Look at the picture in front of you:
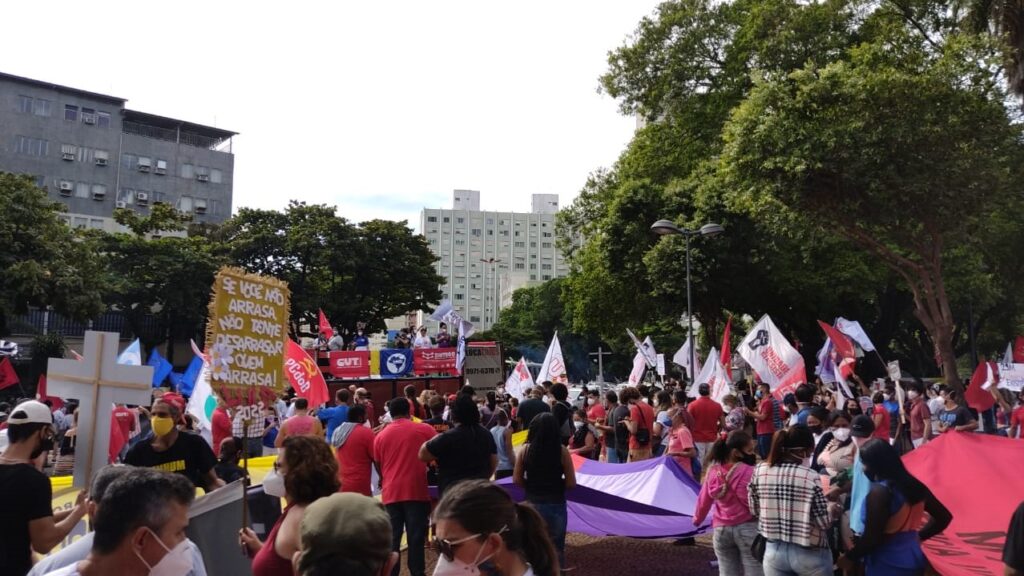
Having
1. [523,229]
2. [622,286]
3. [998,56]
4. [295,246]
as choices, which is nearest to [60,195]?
[295,246]

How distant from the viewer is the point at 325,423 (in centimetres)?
1220

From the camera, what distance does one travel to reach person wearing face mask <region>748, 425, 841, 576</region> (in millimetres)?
5148

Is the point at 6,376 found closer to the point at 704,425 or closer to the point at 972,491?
the point at 704,425

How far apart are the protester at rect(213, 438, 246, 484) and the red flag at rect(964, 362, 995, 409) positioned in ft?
43.2

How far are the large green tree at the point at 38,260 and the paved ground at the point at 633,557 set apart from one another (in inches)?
1132

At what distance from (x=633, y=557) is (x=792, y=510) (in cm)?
397

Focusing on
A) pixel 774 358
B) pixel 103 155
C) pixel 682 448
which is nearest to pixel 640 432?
pixel 682 448

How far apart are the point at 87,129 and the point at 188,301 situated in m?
25.0

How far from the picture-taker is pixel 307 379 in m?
13.2

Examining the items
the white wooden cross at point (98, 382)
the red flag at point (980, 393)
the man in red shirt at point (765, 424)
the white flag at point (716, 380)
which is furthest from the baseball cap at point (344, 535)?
the red flag at point (980, 393)

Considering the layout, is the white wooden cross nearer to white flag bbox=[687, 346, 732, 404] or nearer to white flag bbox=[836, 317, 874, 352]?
white flag bbox=[687, 346, 732, 404]

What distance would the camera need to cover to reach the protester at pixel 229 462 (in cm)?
856

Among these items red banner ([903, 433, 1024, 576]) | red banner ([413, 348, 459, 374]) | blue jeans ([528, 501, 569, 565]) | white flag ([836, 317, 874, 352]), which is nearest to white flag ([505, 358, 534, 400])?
red banner ([413, 348, 459, 374])

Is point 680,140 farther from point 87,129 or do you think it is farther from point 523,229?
point 523,229
